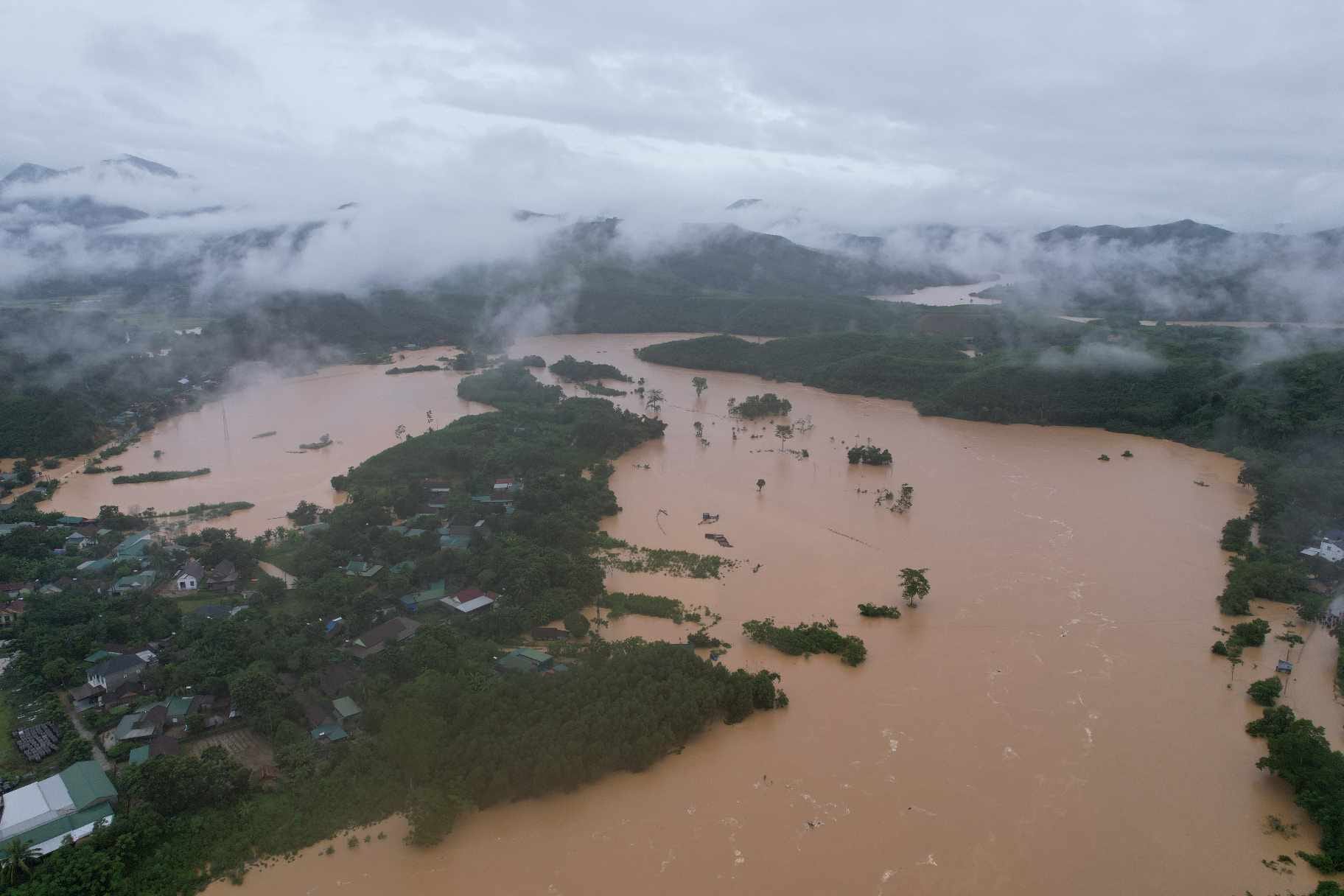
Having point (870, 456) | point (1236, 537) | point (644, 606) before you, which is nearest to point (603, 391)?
point (870, 456)

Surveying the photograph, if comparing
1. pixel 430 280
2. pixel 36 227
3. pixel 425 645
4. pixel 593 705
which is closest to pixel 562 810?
pixel 593 705

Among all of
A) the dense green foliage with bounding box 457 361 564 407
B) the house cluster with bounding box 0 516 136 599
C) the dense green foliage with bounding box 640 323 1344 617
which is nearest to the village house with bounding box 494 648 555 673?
the house cluster with bounding box 0 516 136 599

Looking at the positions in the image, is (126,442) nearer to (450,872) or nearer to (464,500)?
(464,500)

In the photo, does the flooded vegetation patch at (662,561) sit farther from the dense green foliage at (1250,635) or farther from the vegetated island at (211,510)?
the vegetated island at (211,510)

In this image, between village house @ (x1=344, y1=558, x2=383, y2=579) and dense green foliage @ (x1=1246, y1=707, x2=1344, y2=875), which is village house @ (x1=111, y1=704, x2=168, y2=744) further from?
dense green foliage @ (x1=1246, y1=707, x2=1344, y2=875)

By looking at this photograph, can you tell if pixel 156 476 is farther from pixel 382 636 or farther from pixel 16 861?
pixel 16 861

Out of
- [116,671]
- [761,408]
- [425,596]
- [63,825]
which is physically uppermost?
[761,408]
